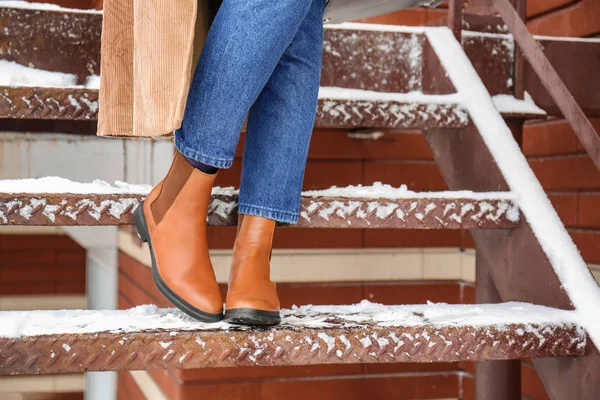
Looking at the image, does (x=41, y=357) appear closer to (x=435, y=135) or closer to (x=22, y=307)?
(x=435, y=135)

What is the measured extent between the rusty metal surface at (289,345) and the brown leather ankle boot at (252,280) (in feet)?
0.08

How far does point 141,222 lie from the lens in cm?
111

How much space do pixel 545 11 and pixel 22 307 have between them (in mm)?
4515

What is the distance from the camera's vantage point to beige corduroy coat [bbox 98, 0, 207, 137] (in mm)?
984

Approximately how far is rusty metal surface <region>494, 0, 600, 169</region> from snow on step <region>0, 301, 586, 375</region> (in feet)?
1.13

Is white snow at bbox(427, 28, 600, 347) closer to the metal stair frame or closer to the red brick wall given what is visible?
the metal stair frame

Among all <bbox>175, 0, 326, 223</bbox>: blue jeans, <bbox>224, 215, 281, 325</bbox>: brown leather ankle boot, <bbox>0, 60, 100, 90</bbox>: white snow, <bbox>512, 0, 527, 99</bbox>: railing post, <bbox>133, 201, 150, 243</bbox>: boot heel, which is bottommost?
<bbox>224, 215, 281, 325</bbox>: brown leather ankle boot

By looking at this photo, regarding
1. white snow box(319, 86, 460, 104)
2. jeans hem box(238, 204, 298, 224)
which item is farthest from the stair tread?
jeans hem box(238, 204, 298, 224)

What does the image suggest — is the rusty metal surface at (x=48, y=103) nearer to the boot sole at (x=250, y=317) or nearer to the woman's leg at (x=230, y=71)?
the woman's leg at (x=230, y=71)

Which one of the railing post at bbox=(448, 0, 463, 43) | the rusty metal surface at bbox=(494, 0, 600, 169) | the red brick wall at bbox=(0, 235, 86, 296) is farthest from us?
the red brick wall at bbox=(0, 235, 86, 296)

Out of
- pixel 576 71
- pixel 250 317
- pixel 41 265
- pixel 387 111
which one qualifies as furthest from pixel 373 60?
pixel 41 265

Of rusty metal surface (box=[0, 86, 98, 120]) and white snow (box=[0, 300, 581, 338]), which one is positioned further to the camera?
rusty metal surface (box=[0, 86, 98, 120])

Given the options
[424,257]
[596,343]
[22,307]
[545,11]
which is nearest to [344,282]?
[424,257]

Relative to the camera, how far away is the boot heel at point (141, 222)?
43.4 inches
